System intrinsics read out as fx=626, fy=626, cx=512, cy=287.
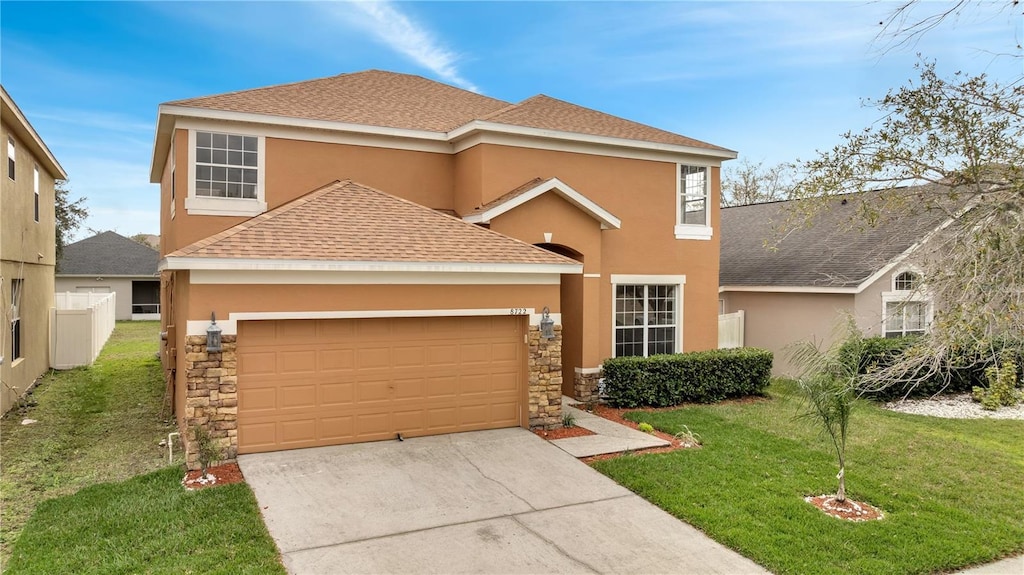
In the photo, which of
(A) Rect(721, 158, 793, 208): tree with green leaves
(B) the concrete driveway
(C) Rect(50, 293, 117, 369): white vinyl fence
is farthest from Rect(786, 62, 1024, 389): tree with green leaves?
(A) Rect(721, 158, 793, 208): tree with green leaves

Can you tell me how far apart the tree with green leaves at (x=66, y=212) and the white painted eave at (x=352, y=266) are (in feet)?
93.6

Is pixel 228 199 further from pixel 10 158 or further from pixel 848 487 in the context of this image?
pixel 848 487

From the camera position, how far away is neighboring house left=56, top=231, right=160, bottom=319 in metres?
34.4

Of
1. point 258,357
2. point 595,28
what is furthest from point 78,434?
point 595,28

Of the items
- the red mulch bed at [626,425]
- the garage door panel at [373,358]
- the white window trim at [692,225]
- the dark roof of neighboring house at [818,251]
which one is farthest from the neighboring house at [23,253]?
the dark roof of neighboring house at [818,251]

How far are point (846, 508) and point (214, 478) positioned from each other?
8.01m

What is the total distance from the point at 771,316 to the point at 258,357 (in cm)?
1453

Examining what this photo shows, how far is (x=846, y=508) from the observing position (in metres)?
7.66

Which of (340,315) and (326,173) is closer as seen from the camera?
(340,315)

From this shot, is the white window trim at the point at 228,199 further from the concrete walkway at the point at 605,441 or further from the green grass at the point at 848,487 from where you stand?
the green grass at the point at 848,487

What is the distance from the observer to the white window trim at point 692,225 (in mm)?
15445

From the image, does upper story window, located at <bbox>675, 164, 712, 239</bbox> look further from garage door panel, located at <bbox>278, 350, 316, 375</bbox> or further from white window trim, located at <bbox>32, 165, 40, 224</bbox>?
white window trim, located at <bbox>32, 165, 40, 224</bbox>

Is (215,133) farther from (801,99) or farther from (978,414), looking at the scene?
(978,414)

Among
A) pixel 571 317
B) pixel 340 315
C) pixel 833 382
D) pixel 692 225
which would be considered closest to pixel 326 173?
pixel 340 315
